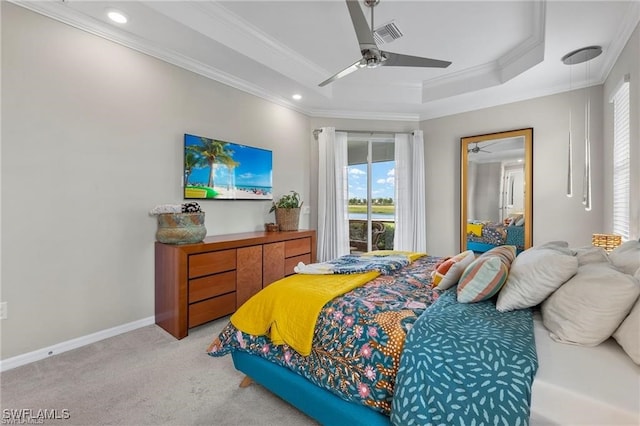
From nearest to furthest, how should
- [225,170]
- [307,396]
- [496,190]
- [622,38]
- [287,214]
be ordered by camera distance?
[307,396] → [622,38] → [225,170] → [287,214] → [496,190]

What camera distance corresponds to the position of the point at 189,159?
3000mm

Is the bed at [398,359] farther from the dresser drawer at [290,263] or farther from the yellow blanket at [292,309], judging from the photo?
the dresser drawer at [290,263]

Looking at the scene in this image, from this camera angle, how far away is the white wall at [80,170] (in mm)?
2061

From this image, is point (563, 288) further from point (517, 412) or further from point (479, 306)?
point (517, 412)

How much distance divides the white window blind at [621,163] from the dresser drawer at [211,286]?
3.50 m

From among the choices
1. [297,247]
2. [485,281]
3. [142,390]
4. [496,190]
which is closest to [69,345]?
[142,390]

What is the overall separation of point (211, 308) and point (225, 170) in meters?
1.49

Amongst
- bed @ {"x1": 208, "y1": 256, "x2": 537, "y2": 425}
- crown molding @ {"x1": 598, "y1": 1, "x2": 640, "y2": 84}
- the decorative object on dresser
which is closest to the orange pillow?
bed @ {"x1": 208, "y1": 256, "x2": 537, "y2": 425}

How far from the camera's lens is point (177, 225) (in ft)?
8.52

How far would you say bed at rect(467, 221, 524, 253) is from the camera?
379cm

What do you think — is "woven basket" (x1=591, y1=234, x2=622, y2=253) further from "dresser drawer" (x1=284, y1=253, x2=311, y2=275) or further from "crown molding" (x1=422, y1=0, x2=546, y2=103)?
"dresser drawer" (x1=284, y1=253, x2=311, y2=275)

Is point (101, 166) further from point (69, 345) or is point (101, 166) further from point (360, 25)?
point (360, 25)

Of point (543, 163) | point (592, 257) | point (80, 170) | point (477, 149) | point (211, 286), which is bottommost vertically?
point (211, 286)

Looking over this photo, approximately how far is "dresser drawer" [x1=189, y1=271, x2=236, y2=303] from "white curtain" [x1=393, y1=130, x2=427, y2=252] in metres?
2.60
